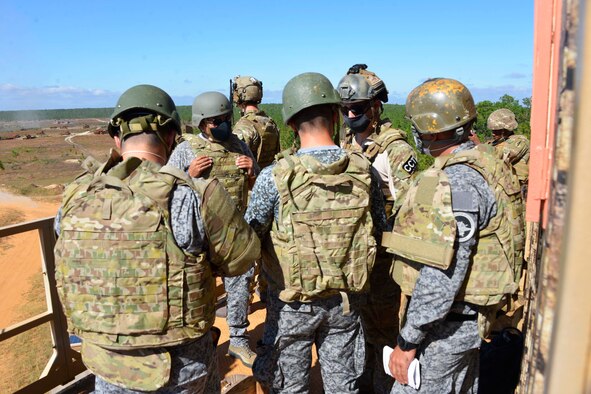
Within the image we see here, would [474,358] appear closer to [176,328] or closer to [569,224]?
[176,328]

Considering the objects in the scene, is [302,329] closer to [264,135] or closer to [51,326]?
[51,326]

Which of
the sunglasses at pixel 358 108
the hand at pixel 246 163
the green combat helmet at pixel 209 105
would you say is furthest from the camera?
the hand at pixel 246 163

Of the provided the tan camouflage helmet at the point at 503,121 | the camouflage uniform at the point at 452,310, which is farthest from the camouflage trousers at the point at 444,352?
the tan camouflage helmet at the point at 503,121

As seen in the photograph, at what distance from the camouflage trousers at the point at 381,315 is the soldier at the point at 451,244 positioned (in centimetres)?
95

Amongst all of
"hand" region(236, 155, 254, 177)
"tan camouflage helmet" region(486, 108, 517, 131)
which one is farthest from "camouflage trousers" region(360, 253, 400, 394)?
"tan camouflage helmet" region(486, 108, 517, 131)

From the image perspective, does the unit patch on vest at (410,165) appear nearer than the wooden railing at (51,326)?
Yes

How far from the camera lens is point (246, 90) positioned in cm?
568

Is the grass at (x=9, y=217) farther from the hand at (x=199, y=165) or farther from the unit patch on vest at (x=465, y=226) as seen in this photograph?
the unit patch on vest at (x=465, y=226)

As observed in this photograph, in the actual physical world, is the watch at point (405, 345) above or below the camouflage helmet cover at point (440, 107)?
below

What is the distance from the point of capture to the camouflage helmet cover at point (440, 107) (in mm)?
2453

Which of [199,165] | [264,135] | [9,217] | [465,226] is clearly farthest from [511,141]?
[9,217]

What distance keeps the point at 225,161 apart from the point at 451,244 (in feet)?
9.36

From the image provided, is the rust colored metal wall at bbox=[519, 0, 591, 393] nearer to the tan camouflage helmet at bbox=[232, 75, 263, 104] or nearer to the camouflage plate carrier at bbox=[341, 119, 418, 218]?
the camouflage plate carrier at bbox=[341, 119, 418, 218]

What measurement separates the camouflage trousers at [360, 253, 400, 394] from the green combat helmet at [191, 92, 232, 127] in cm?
214
